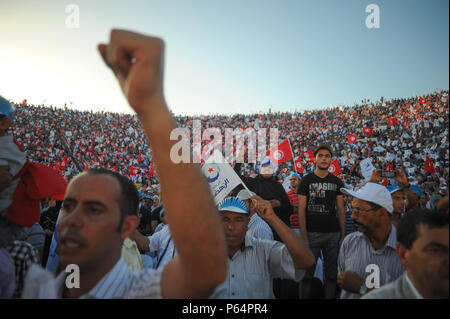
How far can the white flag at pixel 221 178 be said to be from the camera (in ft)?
10.7

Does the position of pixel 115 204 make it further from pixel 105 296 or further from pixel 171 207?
pixel 171 207

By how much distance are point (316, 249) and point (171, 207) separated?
3.47m

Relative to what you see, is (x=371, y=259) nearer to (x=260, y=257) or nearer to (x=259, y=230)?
(x=260, y=257)

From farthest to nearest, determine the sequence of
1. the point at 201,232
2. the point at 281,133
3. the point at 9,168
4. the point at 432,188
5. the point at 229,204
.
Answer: the point at 281,133 → the point at 432,188 → the point at 229,204 → the point at 9,168 → the point at 201,232

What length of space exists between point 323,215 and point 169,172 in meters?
3.48

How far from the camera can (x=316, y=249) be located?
12.4 ft

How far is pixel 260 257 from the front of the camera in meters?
2.31

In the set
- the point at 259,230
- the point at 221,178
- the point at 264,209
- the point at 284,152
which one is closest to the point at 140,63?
the point at 264,209

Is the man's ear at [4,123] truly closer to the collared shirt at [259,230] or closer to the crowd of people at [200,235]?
the crowd of people at [200,235]

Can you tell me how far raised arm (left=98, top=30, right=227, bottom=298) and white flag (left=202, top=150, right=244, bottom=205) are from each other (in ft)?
7.80

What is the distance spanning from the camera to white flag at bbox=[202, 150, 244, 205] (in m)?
3.25

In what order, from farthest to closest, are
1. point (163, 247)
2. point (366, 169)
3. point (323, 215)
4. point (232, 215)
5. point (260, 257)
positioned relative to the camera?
point (366, 169) → point (323, 215) → point (163, 247) → point (232, 215) → point (260, 257)

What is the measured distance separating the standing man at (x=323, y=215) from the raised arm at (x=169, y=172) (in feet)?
10.7

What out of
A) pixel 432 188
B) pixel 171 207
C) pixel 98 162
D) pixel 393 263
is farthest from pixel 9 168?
pixel 98 162
